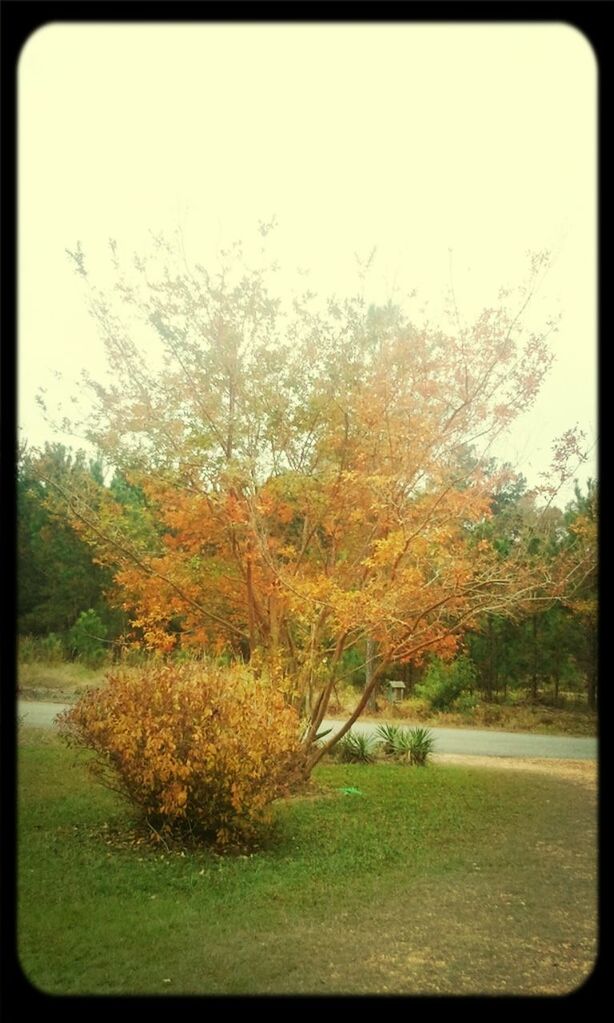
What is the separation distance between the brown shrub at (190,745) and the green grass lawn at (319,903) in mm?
341

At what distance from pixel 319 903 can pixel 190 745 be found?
1.52 meters

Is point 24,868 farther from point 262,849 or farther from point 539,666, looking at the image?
point 539,666

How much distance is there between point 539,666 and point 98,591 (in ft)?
34.5

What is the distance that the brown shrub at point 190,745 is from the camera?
6.26 metres

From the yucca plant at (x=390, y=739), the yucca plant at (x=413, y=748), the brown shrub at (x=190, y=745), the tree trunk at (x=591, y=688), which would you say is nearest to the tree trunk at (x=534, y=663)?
the tree trunk at (x=591, y=688)

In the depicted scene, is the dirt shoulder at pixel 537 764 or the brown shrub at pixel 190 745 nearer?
the brown shrub at pixel 190 745

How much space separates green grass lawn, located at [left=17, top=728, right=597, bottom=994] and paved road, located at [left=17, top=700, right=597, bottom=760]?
231 inches

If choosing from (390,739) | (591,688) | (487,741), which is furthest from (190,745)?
(591,688)

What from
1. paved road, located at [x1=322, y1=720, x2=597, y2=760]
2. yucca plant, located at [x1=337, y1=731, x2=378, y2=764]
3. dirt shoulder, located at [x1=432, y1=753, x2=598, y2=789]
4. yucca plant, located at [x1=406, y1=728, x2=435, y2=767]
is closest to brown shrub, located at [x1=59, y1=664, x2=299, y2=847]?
yucca plant, located at [x1=337, y1=731, x2=378, y2=764]

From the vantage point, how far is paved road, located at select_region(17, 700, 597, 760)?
14672 mm

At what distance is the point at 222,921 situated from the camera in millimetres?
4930

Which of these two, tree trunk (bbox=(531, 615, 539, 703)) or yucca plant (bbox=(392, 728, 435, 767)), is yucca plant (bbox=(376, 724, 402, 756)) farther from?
tree trunk (bbox=(531, 615, 539, 703))

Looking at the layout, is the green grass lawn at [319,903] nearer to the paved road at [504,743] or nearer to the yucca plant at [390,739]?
the yucca plant at [390,739]

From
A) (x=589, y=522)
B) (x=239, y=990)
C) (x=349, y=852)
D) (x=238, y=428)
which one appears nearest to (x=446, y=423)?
(x=238, y=428)
